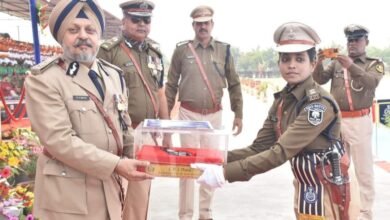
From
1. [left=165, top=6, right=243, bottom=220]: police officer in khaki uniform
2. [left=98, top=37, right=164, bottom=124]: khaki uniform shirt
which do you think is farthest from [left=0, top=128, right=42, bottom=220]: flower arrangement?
[left=165, top=6, right=243, bottom=220]: police officer in khaki uniform

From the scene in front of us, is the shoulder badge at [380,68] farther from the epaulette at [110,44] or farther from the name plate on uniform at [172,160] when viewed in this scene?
the name plate on uniform at [172,160]

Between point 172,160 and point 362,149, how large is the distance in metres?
3.00

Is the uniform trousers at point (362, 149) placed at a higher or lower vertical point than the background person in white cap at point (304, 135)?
lower

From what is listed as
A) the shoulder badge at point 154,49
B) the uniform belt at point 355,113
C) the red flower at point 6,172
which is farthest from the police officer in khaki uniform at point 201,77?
the red flower at point 6,172

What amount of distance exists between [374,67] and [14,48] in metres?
6.37

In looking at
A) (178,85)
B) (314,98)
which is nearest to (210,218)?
(178,85)

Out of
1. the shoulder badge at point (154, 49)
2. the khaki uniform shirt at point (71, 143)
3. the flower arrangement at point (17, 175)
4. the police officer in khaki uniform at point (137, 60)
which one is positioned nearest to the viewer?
the khaki uniform shirt at point (71, 143)

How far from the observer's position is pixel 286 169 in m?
6.96

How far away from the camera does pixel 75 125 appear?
83.4 inches

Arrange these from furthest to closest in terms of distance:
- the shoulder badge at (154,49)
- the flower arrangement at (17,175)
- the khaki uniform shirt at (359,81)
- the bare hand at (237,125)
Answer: the bare hand at (237,125) < the khaki uniform shirt at (359,81) < the shoulder badge at (154,49) < the flower arrangement at (17,175)

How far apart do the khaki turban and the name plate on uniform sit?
647 millimetres

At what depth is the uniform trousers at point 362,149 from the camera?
4527 mm

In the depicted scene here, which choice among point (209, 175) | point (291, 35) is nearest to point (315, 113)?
point (291, 35)

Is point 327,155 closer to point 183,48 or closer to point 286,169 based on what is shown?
point 183,48
